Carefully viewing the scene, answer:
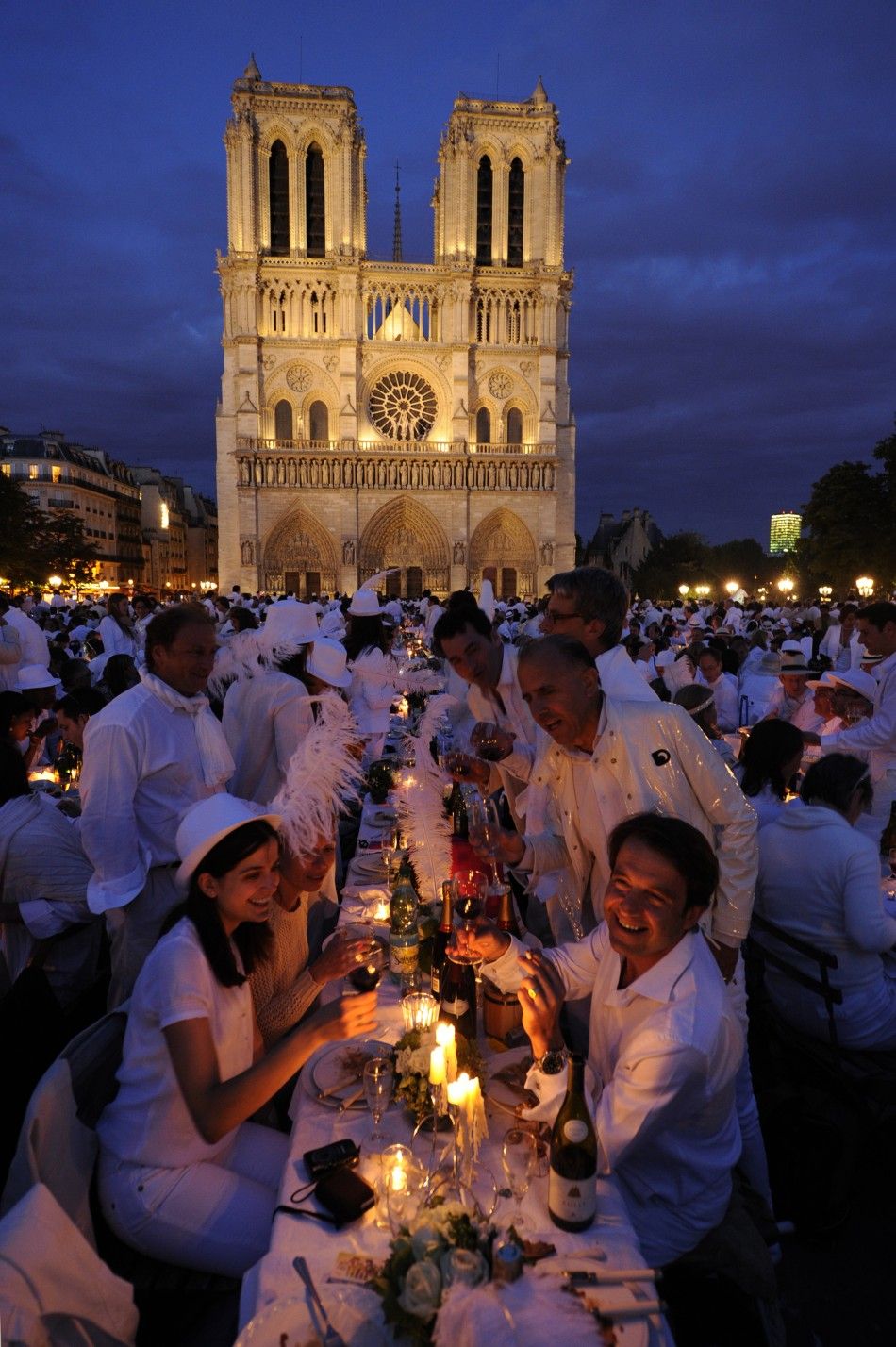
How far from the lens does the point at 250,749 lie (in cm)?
418

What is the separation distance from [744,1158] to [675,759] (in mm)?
1352

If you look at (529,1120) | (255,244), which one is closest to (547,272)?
(255,244)

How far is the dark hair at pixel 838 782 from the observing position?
10.6 ft

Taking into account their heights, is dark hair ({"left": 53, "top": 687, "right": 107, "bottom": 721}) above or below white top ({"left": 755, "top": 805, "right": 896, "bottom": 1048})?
above

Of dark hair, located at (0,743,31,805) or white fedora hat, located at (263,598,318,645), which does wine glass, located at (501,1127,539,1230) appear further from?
white fedora hat, located at (263,598,318,645)

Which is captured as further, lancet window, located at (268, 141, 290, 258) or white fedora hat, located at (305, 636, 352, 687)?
lancet window, located at (268, 141, 290, 258)

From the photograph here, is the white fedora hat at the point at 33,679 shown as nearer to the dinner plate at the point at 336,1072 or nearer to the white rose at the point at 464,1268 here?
the dinner plate at the point at 336,1072

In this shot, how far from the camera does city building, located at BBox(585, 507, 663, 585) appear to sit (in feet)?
182

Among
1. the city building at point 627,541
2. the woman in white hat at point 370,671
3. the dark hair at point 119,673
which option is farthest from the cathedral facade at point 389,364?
the dark hair at point 119,673

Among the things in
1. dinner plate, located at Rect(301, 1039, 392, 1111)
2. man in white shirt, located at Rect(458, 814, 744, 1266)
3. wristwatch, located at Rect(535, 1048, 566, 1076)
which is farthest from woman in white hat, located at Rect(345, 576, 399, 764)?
wristwatch, located at Rect(535, 1048, 566, 1076)

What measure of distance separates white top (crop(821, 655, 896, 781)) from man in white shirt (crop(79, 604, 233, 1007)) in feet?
12.7

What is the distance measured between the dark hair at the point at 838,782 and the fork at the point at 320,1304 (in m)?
2.70

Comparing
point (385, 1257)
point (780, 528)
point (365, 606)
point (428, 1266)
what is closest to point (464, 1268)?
point (428, 1266)

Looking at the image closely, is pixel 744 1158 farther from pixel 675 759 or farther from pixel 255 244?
pixel 255 244
